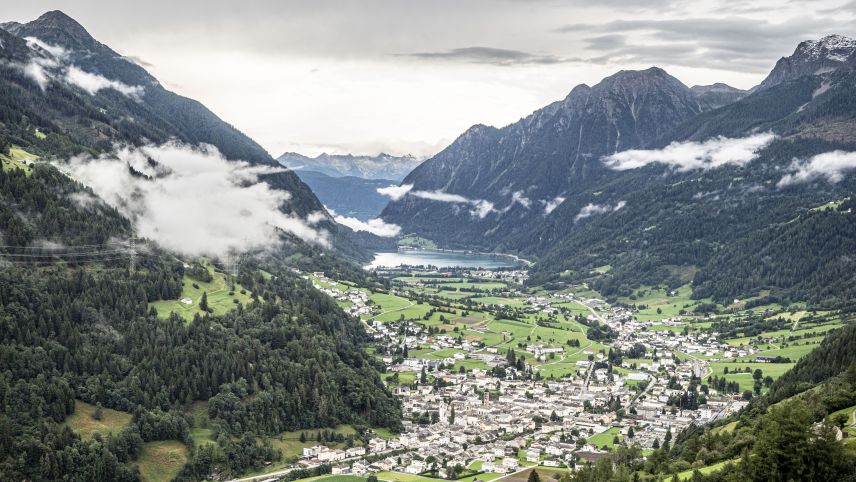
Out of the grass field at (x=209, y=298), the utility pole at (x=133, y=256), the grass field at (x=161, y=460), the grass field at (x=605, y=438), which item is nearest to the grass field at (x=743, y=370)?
the grass field at (x=605, y=438)

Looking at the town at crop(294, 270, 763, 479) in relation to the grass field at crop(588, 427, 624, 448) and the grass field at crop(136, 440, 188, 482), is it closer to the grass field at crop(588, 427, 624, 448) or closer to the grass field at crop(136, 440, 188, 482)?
the grass field at crop(588, 427, 624, 448)

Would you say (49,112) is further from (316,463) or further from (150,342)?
(316,463)

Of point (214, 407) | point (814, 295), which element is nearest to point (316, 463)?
point (214, 407)

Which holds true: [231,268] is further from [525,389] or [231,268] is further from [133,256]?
[525,389]

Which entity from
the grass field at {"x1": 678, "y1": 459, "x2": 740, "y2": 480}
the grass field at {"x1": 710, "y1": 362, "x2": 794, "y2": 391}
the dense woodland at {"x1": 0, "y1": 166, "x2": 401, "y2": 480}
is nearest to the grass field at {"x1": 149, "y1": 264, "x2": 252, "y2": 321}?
the dense woodland at {"x1": 0, "y1": 166, "x2": 401, "y2": 480}

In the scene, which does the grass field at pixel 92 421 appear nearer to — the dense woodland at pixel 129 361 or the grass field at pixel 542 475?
the dense woodland at pixel 129 361
